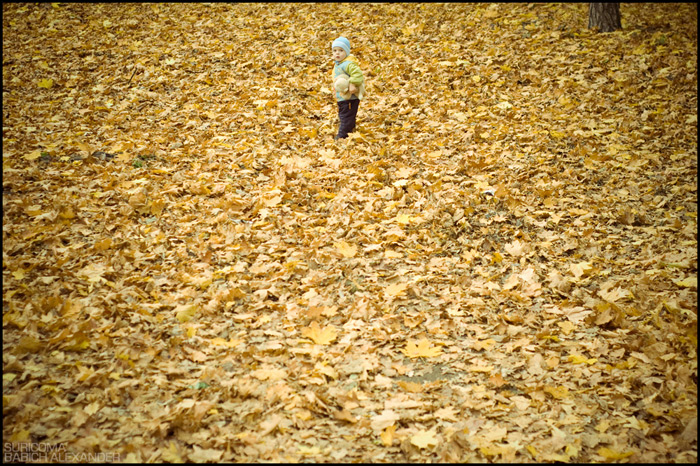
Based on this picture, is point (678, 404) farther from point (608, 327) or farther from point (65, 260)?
point (65, 260)

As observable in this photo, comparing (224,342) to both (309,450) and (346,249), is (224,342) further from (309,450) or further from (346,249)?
(346,249)

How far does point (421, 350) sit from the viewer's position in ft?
12.2

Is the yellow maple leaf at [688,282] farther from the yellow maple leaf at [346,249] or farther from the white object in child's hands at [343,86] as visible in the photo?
the white object in child's hands at [343,86]

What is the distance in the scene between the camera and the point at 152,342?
3600 mm

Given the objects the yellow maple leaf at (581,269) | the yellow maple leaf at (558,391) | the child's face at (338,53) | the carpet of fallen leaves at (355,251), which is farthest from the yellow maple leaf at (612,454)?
the child's face at (338,53)

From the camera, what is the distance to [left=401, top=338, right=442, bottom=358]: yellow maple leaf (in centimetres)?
367

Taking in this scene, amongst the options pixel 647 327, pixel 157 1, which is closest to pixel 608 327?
pixel 647 327

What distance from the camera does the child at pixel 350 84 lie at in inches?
252

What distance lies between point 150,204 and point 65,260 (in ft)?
3.67

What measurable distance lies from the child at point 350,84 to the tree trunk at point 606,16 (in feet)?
18.6

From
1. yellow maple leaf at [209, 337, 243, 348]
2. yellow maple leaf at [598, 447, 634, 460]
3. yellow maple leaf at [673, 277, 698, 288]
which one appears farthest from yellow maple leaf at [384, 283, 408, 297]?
yellow maple leaf at [673, 277, 698, 288]

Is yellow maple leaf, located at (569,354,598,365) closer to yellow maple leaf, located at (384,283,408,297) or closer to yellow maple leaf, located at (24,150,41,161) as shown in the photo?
yellow maple leaf, located at (384,283,408,297)

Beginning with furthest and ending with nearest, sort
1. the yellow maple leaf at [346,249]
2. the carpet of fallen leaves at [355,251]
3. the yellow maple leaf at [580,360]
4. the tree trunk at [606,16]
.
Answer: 1. the tree trunk at [606,16]
2. the yellow maple leaf at [346,249]
3. the yellow maple leaf at [580,360]
4. the carpet of fallen leaves at [355,251]

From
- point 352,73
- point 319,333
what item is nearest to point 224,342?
point 319,333
